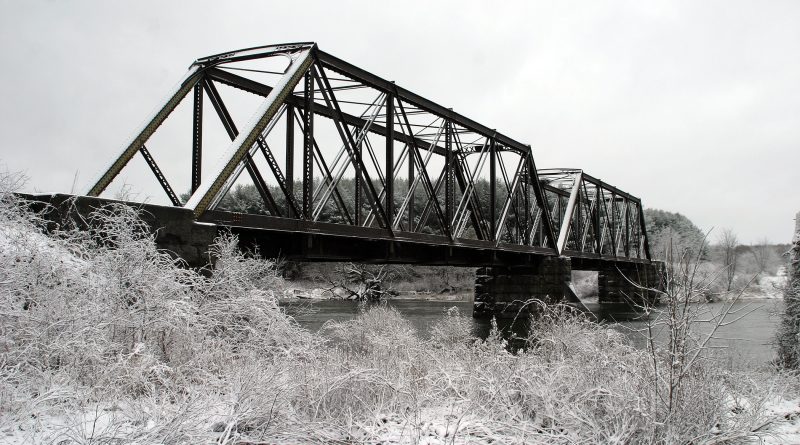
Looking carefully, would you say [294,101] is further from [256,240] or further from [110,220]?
[110,220]

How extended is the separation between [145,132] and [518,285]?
23.9 meters

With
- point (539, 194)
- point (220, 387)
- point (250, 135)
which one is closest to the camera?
point (220, 387)

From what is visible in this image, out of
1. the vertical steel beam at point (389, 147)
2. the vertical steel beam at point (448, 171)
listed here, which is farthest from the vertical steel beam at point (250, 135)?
the vertical steel beam at point (448, 171)

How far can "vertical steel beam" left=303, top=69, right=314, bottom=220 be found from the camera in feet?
45.5

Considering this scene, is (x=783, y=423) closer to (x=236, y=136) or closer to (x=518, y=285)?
(x=236, y=136)

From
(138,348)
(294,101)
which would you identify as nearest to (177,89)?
(294,101)

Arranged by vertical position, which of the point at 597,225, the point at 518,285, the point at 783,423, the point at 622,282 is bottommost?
the point at 783,423

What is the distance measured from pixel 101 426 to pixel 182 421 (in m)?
0.71

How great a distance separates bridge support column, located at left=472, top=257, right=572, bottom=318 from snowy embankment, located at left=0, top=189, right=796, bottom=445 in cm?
2438

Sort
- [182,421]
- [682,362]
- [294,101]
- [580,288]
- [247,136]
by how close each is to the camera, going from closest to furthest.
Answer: [182,421], [682,362], [247,136], [294,101], [580,288]

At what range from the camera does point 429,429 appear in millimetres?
5609

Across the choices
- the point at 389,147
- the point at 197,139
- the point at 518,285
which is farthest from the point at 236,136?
the point at 518,285

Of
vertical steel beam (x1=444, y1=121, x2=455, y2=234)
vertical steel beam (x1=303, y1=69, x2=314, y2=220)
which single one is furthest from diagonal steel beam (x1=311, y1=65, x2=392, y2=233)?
vertical steel beam (x1=444, y1=121, x2=455, y2=234)

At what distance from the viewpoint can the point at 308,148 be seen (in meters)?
14.0
